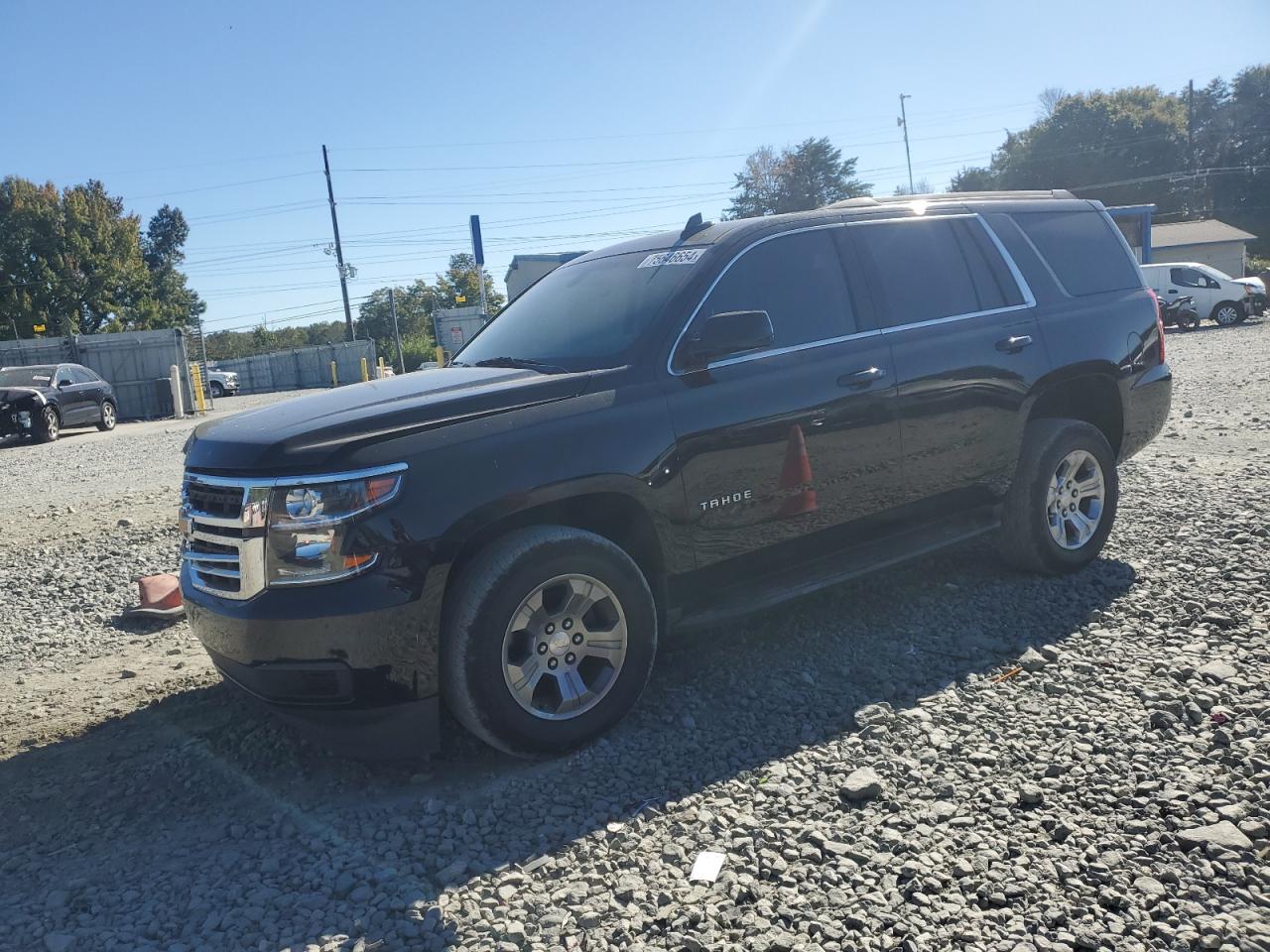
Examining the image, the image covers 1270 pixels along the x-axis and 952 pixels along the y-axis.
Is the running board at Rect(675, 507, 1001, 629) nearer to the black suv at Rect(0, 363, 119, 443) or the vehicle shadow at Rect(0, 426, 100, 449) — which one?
the black suv at Rect(0, 363, 119, 443)

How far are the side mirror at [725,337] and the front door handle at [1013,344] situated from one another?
1.61 m

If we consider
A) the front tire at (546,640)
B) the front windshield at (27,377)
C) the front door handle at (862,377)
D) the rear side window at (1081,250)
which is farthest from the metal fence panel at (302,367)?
the front tire at (546,640)

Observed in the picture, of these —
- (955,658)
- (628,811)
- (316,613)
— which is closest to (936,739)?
(955,658)

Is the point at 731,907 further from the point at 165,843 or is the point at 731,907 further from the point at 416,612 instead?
the point at 165,843

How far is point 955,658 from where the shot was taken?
174 inches

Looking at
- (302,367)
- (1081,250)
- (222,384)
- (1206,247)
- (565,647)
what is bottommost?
(565,647)

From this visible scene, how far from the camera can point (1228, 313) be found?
30.1 metres

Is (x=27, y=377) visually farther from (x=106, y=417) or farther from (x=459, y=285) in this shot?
(x=459, y=285)

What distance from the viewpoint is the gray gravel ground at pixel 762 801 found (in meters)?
2.71

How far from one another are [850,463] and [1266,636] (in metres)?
1.96

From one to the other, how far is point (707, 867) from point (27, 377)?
72.2ft

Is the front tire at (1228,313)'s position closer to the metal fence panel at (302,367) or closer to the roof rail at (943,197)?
the roof rail at (943,197)

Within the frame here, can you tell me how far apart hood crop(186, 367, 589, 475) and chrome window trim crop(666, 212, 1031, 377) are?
23.3 inches

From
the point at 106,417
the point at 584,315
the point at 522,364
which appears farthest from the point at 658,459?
the point at 106,417
